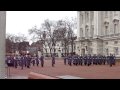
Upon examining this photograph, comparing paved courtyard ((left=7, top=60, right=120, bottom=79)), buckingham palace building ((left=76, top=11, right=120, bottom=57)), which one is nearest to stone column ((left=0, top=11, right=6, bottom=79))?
paved courtyard ((left=7, top=60, right=120, bottom=79))

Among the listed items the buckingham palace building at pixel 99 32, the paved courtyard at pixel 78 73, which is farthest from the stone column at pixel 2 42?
the buckingham palace building at pixel 99 32

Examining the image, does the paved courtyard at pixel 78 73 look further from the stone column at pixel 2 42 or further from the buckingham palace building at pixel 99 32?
the buckingham palace building at pixel 99 32

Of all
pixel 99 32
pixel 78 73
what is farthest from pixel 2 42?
pixel 99 32

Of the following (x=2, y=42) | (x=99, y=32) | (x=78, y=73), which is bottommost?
(x=78, y=73)

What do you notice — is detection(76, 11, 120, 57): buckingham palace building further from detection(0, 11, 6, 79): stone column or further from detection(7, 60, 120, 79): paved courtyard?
detection(0, 11, 6, 79): stone column

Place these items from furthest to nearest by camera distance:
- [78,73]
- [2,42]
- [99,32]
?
[99,32]
[78,73]
[2,42]

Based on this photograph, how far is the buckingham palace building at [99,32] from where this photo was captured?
55031mm

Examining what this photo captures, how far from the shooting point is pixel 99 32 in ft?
197

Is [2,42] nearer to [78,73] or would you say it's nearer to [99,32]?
[78,73]
